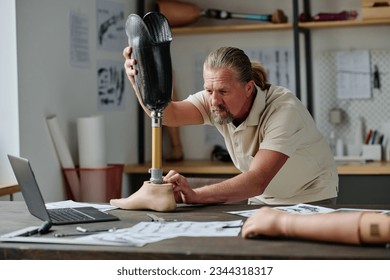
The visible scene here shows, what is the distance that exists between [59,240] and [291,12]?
3.45 meters

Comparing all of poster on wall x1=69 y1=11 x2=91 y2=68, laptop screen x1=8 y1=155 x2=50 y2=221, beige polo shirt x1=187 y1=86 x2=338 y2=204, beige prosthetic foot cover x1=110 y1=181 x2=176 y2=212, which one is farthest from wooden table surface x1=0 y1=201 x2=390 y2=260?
poster on wall x1=69 y1=11 x2=91 y2=68

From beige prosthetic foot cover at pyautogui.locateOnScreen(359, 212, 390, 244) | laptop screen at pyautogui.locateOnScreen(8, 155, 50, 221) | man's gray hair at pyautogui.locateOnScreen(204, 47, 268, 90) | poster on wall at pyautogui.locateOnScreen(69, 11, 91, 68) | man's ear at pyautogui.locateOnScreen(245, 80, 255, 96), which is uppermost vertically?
poster on wall at pyautogui.locateOnScreen(69, 11, 91, 68)

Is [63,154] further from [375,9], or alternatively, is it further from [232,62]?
[375,9]

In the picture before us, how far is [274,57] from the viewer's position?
16.9ft

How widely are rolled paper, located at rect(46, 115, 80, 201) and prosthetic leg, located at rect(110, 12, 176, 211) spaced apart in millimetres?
1480

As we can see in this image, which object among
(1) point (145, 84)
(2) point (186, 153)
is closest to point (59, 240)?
(1) point (145, 84)

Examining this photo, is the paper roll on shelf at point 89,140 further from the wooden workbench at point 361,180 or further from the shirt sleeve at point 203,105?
the shirt sleeve at point 203,105

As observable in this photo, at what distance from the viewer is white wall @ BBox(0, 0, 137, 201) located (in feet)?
12.3

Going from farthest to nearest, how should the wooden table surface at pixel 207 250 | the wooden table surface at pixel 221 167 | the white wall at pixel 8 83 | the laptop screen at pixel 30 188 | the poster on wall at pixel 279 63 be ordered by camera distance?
the poster on wall at pixel 279 63
the wooden table surface at pixel 221 167
the white wall at pixel 8 83
the laptop screen at pixel 30 188
the wooden table surface at pixel 207 250

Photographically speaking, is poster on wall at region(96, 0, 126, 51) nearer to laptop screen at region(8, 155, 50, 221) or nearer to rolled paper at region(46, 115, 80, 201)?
rolled paper at region(46, 115, 80, 201)

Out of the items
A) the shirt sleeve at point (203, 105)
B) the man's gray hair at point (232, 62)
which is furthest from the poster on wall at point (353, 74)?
the man's gray hair at point (232, 62)

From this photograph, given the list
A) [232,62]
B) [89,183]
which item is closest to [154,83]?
[232,62]

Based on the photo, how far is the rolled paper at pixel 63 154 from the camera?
3.99 meters

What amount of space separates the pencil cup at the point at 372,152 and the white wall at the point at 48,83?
1.68 m
